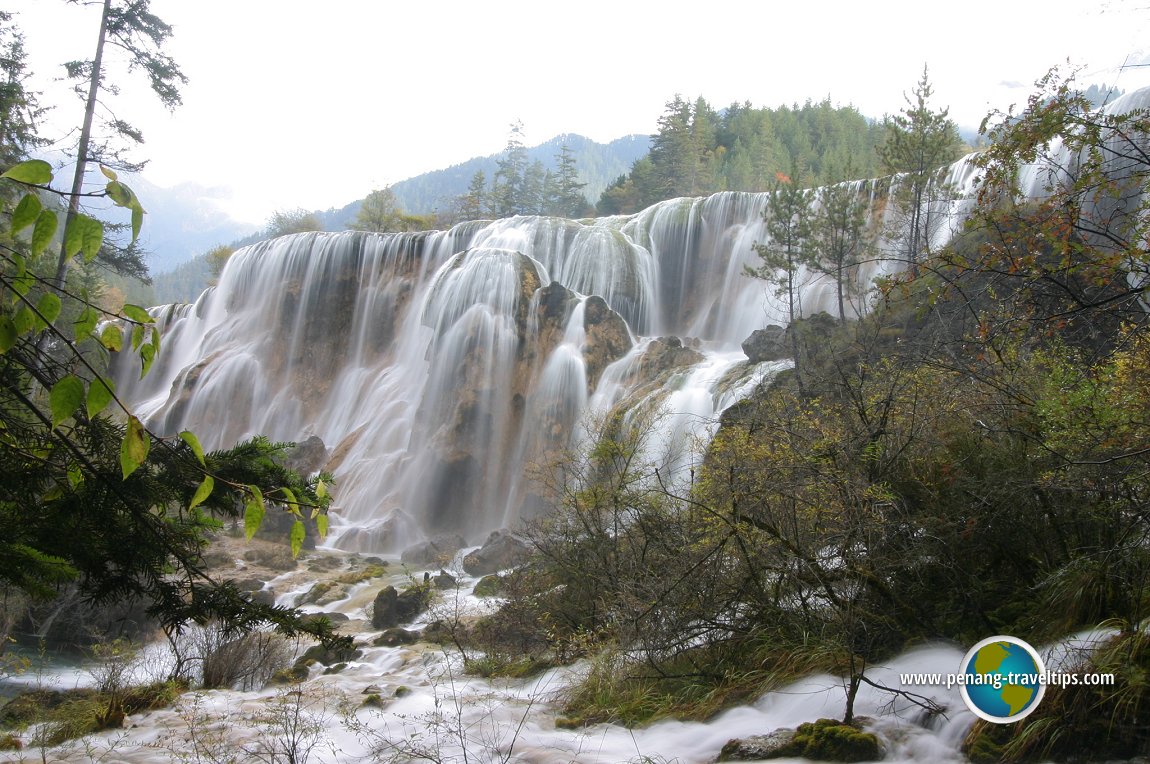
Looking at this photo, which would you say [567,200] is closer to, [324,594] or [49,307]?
[324,594]

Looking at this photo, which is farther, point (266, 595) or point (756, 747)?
point (266, 595)

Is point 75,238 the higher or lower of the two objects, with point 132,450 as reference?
higher

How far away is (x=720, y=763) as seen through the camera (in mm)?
5152

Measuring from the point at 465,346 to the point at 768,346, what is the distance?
35.9 ft

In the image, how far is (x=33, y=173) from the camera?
1449 millimetres

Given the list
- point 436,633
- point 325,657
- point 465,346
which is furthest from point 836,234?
point 325,657

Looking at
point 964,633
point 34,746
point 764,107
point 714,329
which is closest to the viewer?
point 964,633

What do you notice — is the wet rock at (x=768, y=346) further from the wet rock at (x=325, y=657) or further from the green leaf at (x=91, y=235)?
the green leaf at (x=91, y=235)

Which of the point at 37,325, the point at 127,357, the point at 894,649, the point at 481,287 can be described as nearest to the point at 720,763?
the point at 894,649

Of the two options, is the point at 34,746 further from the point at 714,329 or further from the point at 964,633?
the point at 714,329

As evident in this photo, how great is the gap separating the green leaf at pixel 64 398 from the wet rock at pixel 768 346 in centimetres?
1992

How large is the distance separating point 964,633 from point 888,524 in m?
1.01

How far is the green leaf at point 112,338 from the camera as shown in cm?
181

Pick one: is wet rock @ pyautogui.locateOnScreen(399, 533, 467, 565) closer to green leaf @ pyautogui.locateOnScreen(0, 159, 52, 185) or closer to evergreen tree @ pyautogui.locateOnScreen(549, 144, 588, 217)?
green leaf @ pyautogui.locateOnScreen(0, 159, 52, 185)
